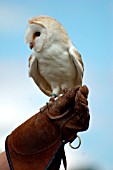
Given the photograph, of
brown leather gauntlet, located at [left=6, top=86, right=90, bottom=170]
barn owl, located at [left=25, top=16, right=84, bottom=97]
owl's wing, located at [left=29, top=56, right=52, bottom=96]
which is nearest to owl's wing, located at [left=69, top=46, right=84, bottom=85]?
barn owl, located at [left=25, top=16, right=84, bottom=97]

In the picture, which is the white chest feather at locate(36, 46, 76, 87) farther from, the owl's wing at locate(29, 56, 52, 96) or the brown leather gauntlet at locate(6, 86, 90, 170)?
the brown leather gauntlet at locate(6, 86, 90, 170)

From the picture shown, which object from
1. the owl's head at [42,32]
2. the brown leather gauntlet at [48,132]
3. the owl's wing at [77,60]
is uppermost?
the owl's head at [42,32]

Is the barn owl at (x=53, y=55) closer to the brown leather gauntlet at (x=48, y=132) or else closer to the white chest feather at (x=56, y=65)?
the white chest feather at (x=56, y=65)

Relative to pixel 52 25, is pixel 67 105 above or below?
below

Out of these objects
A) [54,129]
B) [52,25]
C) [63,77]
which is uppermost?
[52,25]

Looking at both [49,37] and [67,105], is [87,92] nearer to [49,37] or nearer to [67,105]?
[67,105]

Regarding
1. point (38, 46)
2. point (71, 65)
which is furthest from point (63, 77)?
→ point (38, 46)

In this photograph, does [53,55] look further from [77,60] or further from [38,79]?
[38,79]

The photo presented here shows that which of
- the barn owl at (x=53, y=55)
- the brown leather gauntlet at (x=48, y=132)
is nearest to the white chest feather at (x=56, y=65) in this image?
the barn owl at (x=53, y=55)

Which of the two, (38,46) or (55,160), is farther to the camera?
(38,46)
